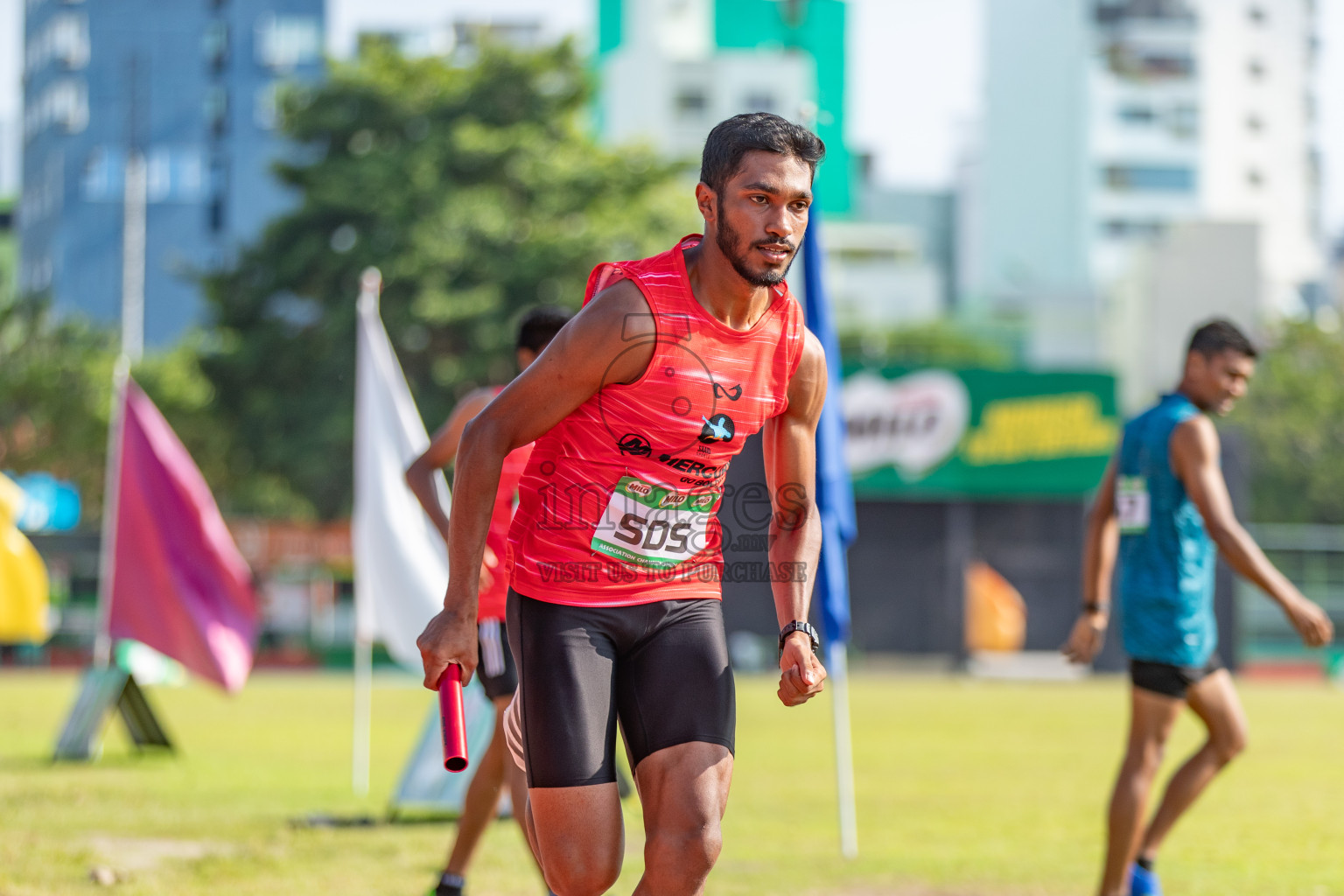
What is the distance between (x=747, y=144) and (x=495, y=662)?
3286mm

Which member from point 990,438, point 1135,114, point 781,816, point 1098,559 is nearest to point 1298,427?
point 990,438

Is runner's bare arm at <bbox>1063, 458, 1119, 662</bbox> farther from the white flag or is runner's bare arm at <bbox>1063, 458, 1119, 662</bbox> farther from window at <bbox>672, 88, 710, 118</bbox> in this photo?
window at <bbox>672, 88, 710, 118</bbox>

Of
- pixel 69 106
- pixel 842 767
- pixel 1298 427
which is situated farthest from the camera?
pixel 69 106

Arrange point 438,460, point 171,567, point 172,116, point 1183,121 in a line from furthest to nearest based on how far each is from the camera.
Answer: point 1183,121 → point 172,116 → point 171,567 → point 438,460

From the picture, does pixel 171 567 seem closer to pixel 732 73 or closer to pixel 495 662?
pixel 495 662

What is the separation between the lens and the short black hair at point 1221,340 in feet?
23.1

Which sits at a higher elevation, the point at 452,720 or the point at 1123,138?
Result: the point at 1123,138

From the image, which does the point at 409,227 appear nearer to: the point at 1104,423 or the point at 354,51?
the point at 354,51

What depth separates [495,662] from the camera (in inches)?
274

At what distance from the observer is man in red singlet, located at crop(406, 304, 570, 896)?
6.71 m

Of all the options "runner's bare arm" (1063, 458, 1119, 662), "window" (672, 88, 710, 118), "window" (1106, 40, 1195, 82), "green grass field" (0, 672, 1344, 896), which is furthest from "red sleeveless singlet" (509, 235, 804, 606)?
"window" (1106, 40, 1195, 82)

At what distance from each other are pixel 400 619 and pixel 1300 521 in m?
54.8

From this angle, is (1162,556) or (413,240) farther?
(413,240)

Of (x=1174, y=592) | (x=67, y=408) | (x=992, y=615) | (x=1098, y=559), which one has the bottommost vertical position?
(x=992, y=615)
